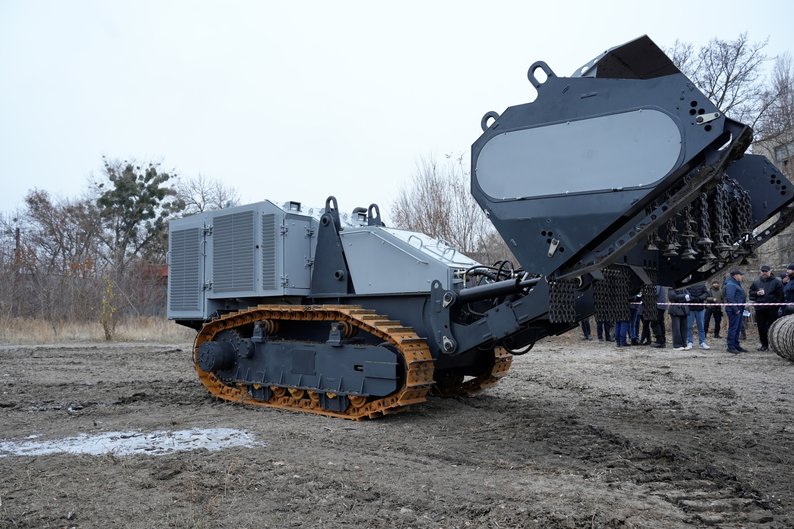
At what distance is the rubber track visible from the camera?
7.52m

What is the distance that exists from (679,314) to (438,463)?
12.4m

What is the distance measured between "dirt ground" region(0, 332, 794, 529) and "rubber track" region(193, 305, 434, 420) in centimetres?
22

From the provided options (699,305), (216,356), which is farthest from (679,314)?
(216,356)

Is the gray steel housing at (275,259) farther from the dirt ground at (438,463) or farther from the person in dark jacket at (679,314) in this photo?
the person in dark jacket at (679,314)

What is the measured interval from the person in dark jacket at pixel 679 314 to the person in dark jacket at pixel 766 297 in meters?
1.45

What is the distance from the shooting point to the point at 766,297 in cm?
1530

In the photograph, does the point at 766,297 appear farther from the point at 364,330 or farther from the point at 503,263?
the point at 364,330

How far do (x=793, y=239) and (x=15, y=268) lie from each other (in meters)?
31.5

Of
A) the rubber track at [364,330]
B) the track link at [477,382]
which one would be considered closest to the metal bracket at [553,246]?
the rubber track at [364,330]

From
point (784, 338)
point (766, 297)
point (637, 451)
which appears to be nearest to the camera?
point (637, 451)

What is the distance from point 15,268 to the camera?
3027 centimetres

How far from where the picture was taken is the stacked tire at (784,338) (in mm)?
12664

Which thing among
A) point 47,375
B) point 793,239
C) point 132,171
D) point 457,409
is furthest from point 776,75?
point 132,171

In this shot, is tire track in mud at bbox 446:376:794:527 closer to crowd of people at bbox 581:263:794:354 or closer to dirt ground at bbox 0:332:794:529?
dirt ground at bbox 0:332:794:529
